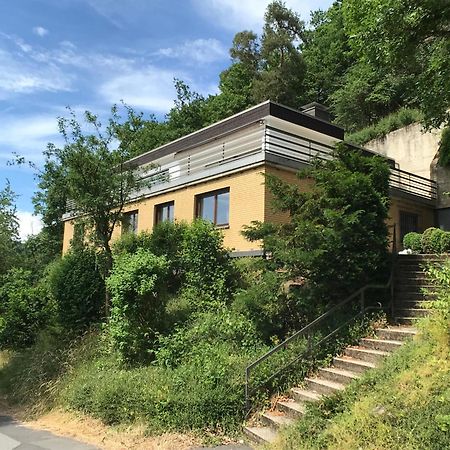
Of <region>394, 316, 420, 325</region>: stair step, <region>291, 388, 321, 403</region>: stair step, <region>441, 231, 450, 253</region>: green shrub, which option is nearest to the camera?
<region>291, 388, 321, 403</region>: stair step

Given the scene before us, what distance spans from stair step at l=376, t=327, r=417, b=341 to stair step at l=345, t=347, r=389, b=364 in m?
0.52

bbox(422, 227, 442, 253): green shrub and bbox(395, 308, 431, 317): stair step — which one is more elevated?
bbox(422, 227, 442, 253): green shrub

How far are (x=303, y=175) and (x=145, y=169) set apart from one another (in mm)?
6147

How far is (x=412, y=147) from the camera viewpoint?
28.3 meters

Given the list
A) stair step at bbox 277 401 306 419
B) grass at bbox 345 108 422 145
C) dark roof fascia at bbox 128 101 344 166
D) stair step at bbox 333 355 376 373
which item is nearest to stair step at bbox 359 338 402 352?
stair step at bbox 333 355 376 373

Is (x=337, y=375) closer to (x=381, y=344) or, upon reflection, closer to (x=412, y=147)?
(x=381, y=344)

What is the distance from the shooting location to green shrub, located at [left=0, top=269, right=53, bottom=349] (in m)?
15.2

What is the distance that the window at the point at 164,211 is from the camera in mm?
19422

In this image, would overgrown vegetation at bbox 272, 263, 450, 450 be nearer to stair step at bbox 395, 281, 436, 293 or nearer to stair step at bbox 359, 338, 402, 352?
stair step at bbox 359, 338, 402, 352

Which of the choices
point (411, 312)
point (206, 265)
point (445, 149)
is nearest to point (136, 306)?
point (206, 265)

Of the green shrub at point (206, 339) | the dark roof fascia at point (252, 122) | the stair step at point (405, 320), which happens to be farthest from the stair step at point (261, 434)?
the dark roof fascia at point (252, 122)

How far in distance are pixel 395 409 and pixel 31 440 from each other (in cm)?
652

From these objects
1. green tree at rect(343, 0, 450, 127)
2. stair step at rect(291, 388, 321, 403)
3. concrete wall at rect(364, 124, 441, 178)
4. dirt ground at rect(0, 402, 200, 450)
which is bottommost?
dirt ground at rect(0, 402, 200, 450)

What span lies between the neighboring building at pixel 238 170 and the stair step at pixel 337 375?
456cm
